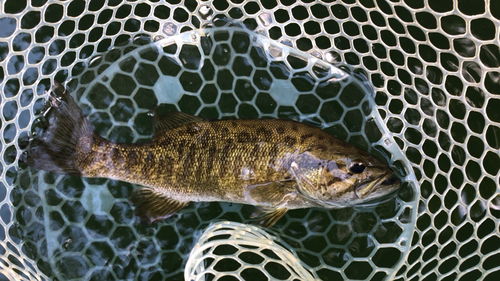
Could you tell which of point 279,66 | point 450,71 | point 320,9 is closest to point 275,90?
point 279,66

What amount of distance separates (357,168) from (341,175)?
0.43 feet

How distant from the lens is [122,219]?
3861mm

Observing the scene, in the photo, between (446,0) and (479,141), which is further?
(446,0)

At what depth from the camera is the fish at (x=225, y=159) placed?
3094 mm

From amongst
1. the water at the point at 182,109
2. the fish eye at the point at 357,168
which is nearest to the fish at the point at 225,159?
the fish eye at the point at 357,168

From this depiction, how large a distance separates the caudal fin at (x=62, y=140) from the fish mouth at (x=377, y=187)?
83.4 inches

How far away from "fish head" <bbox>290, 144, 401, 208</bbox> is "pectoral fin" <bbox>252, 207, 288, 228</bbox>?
310mm

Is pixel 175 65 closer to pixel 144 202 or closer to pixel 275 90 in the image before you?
pixel 275 90

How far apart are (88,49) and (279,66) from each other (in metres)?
1.84

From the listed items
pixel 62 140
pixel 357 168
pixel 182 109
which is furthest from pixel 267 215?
pixel 62 140

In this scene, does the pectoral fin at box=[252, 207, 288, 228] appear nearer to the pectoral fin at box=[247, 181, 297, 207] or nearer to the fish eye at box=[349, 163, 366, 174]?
the pectoral fin at box=[247, 181, 297, 207]

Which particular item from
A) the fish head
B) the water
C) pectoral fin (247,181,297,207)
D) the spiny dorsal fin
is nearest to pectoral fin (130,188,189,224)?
the water

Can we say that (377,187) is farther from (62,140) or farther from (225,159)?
(62,140)

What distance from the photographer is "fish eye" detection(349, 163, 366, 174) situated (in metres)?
3.02
